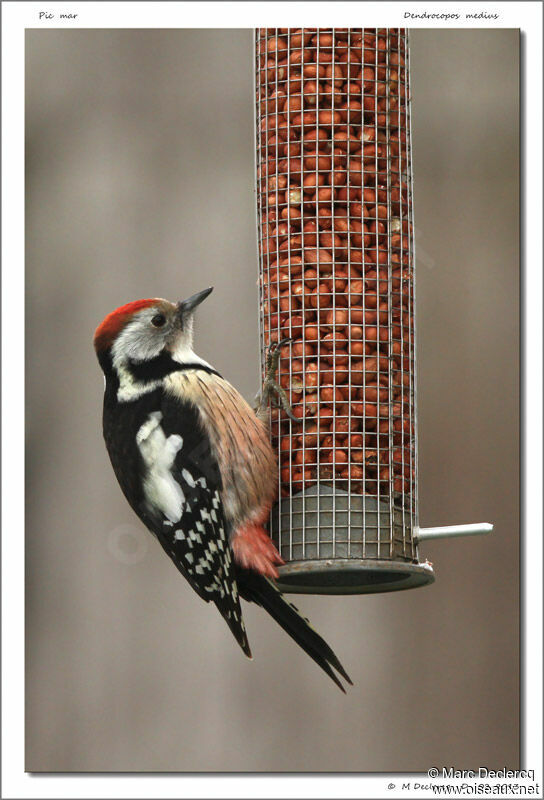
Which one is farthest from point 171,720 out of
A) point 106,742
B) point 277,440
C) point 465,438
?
point 277,440

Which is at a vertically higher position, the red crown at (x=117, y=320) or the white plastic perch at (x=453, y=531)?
the red crown at (x=117, y=320)

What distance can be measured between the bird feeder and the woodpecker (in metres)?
0.08

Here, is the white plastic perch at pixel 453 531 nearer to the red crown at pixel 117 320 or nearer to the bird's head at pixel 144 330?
the bird's head at pixel 144 330

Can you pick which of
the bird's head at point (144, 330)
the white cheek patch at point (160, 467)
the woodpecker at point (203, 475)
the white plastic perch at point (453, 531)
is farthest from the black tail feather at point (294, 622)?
the bird's head at point (144, 330)

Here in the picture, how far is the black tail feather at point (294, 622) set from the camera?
4070 millimetres

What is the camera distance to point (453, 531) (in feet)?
12.9

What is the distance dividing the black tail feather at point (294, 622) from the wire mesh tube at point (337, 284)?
7cm

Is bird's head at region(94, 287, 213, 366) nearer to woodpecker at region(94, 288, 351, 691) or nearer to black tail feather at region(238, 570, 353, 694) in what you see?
woodpecker at region(94, 288, 351, 691)

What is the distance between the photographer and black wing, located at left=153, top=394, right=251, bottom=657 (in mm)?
4129

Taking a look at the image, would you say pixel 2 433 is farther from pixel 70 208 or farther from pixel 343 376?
pixel 70 208

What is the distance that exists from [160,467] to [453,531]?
0.87 meters

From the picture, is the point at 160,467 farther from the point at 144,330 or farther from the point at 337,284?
the point at 337,284

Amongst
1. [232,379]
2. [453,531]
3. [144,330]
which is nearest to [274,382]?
[144,330]

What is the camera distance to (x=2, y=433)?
413cm
